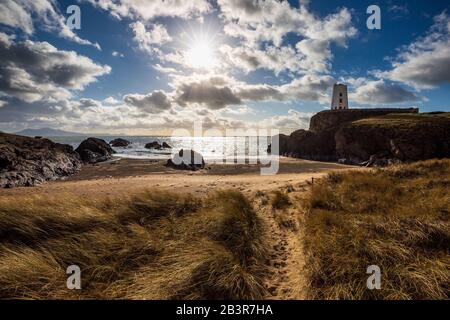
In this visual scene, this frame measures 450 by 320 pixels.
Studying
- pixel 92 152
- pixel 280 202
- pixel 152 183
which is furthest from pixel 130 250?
pixel 92 152

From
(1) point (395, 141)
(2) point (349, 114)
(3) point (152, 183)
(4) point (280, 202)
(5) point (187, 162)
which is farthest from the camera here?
(2) point (349, 114)

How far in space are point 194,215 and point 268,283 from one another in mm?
3099

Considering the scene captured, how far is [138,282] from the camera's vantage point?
3.88 meters

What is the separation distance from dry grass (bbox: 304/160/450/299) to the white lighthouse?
59.4 meters

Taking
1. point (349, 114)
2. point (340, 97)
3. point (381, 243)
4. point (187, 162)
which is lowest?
point (381, 243)

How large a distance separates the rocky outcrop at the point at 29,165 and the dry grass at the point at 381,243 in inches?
810

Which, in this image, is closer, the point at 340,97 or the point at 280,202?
the point at 280,202

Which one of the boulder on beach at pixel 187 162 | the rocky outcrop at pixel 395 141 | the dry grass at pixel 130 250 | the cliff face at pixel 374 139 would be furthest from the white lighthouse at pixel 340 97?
the dry grass at pixel 130 250

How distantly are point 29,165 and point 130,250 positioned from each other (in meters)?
21.5

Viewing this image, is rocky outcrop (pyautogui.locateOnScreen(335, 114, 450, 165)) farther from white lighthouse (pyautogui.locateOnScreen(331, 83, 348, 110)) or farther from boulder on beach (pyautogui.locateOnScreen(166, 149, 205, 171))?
boulder on beach (pyautogui.locateOnScreen(166, 149, 205, 171))

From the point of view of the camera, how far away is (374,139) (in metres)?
35.5

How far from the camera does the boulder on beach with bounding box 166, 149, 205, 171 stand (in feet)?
92.3

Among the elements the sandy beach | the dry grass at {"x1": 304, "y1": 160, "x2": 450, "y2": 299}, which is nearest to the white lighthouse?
the sandy beach

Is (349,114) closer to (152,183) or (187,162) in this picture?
(187,162)
